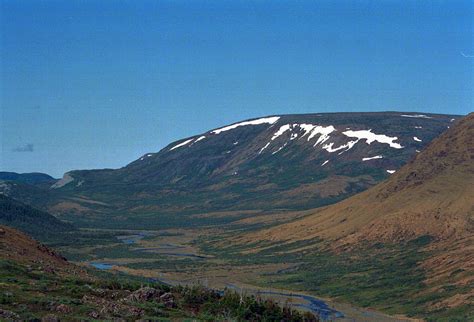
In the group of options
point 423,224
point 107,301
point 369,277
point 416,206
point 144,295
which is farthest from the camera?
point 416,206

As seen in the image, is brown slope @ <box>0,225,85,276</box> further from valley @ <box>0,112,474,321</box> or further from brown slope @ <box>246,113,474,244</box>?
brown slope @ <box>246,113,474,244</box>

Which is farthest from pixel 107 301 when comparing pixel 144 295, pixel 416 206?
pixel 416 206

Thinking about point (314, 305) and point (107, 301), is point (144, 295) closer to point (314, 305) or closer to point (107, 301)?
point (107, 301)

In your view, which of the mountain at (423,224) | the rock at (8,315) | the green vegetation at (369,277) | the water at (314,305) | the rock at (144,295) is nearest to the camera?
the rock at (8,315)

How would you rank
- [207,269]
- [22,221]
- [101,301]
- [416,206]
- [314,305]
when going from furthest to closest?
[22,221], [416,206], [207,269], [314,305], [101,301]

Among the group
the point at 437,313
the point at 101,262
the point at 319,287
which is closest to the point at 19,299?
the point at 437,313

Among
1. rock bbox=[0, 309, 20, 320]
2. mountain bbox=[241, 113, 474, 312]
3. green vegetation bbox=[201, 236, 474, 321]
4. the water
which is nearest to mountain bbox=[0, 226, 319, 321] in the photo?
rock bbox=[0, 309, 20, 320]

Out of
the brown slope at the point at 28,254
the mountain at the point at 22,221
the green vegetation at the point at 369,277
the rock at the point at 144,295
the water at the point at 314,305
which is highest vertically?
the mountain at the point at 22,221

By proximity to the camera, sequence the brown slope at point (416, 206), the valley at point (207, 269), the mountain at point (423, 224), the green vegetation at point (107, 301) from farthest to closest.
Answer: the brown slope at point (416, 206)
the mountain at point (423, 224)
the valley at point (207, 269)
the green vegetation at point (107, 301)

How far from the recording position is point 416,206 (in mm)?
150500

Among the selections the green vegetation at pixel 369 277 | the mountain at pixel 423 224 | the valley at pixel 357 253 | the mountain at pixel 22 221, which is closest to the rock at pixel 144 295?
the valley at pixel 357 253

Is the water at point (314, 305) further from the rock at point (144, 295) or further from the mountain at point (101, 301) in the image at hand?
the rock at point (144, 295)

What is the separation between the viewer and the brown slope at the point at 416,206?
141 meters

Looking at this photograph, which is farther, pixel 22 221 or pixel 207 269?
pixel 22 221
